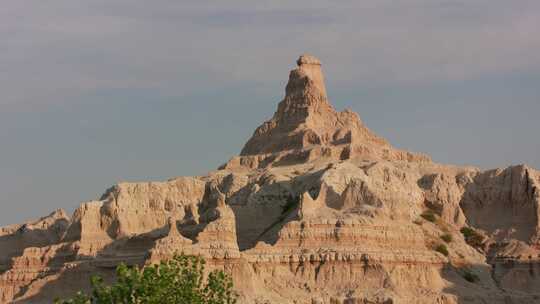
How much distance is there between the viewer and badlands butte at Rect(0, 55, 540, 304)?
10400 cm

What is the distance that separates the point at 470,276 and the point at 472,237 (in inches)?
386

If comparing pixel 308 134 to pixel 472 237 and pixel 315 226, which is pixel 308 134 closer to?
pixel 472 237

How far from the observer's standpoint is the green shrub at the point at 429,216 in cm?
12194

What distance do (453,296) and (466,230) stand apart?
17718 millimetres

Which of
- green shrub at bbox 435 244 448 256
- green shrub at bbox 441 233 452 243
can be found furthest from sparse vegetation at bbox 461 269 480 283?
green shrub at bbox 441 233 452 243

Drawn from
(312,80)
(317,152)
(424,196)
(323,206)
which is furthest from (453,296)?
(312,80)

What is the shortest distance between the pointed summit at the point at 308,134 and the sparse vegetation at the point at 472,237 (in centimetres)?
1126

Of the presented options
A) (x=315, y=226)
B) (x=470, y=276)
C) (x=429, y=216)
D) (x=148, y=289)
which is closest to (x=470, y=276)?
Answer: (x=470, y=276)

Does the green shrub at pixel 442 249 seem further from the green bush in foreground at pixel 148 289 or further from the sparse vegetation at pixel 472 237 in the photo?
the green bush in foreground at pixel 148 289

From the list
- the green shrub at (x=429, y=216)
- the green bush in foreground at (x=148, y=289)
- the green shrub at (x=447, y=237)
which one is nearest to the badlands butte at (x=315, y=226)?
the green shrub at (x=447, y=237)

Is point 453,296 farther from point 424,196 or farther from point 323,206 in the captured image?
point 424,196

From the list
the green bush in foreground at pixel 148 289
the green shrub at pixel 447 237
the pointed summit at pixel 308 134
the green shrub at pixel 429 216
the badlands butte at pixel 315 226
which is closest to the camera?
the green bush in foreground at pixel 148 289

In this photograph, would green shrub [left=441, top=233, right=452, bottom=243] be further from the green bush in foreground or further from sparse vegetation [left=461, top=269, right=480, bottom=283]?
the green bush in foreground

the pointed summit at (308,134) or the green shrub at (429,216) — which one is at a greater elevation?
the pointed summit at (308,134)
